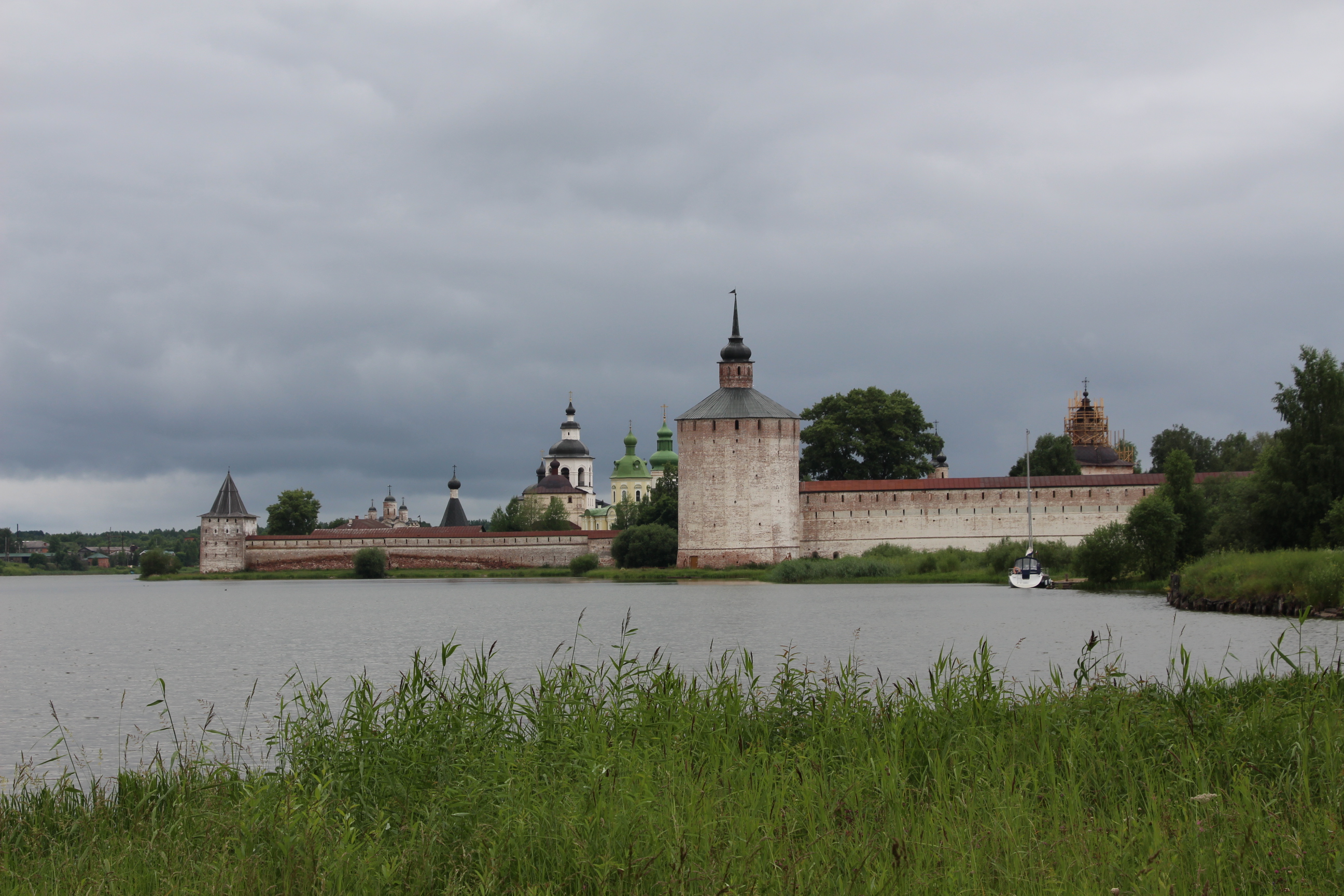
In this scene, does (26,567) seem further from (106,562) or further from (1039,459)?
(1039,459)

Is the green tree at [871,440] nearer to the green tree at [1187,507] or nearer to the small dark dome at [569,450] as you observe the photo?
the green tree at [1187,507]

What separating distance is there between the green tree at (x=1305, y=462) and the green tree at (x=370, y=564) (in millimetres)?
32489

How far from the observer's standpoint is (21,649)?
647 inches

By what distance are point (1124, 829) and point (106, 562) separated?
101843 mm

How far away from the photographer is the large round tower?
38.3 m

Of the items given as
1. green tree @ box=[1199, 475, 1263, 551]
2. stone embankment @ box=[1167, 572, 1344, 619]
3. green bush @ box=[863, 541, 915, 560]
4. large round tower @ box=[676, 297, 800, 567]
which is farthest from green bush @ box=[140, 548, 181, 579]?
stone embankment @ box=[1167, 572, 1344, 619]

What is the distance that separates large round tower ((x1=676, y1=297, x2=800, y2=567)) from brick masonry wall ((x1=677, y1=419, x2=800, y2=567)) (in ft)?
0.05

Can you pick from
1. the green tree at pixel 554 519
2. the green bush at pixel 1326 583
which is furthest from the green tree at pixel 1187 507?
the green tree at pixel 554 519

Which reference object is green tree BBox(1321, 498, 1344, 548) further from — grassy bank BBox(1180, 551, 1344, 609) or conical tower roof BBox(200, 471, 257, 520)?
conical tower roof BBox(200, 471, 257, 520)

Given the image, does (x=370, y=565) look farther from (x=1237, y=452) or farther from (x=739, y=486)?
(x=1237, y=452)

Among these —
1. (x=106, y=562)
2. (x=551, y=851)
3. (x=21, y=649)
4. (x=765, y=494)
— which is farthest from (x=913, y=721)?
(x=106, y=562)

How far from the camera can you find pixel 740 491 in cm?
3844

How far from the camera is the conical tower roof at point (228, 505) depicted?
5028 cm

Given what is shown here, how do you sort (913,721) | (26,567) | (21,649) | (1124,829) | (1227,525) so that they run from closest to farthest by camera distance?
1. (1124,829)
2. (913,721)
3. (21,649)
4. (1227,525)
5. (26,567)
